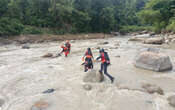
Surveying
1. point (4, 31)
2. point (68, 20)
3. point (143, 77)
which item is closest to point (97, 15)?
point (68, 20)

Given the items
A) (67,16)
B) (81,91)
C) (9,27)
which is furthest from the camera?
(67,16)

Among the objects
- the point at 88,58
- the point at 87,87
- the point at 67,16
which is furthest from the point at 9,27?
the point at 87,87

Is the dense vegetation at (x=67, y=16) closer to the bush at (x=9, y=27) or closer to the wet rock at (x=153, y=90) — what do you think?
the bush at (x=9, y=27)

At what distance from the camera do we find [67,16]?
1545 inches

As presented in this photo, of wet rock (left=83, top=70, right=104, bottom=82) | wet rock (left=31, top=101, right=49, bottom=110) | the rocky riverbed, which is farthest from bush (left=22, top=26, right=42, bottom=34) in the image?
wet rock (left=31, top=101, right=49, bottom=110)

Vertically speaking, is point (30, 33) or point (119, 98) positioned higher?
point (30, 33)

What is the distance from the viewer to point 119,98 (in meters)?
5.26

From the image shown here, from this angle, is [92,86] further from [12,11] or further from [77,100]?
[12,11]

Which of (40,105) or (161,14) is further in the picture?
(161,14)

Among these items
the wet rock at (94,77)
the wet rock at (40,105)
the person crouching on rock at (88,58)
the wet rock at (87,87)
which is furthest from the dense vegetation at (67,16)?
the wet rock at (40,105)

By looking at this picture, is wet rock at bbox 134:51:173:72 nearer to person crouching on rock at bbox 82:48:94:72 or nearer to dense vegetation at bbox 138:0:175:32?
person crouching on rock at bbox 82:48:94:72

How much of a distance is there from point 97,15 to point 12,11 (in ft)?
82.0

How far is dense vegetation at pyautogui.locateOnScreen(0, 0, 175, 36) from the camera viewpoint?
30.0 meters

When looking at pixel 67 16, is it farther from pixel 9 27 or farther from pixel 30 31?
pixel 9 27
